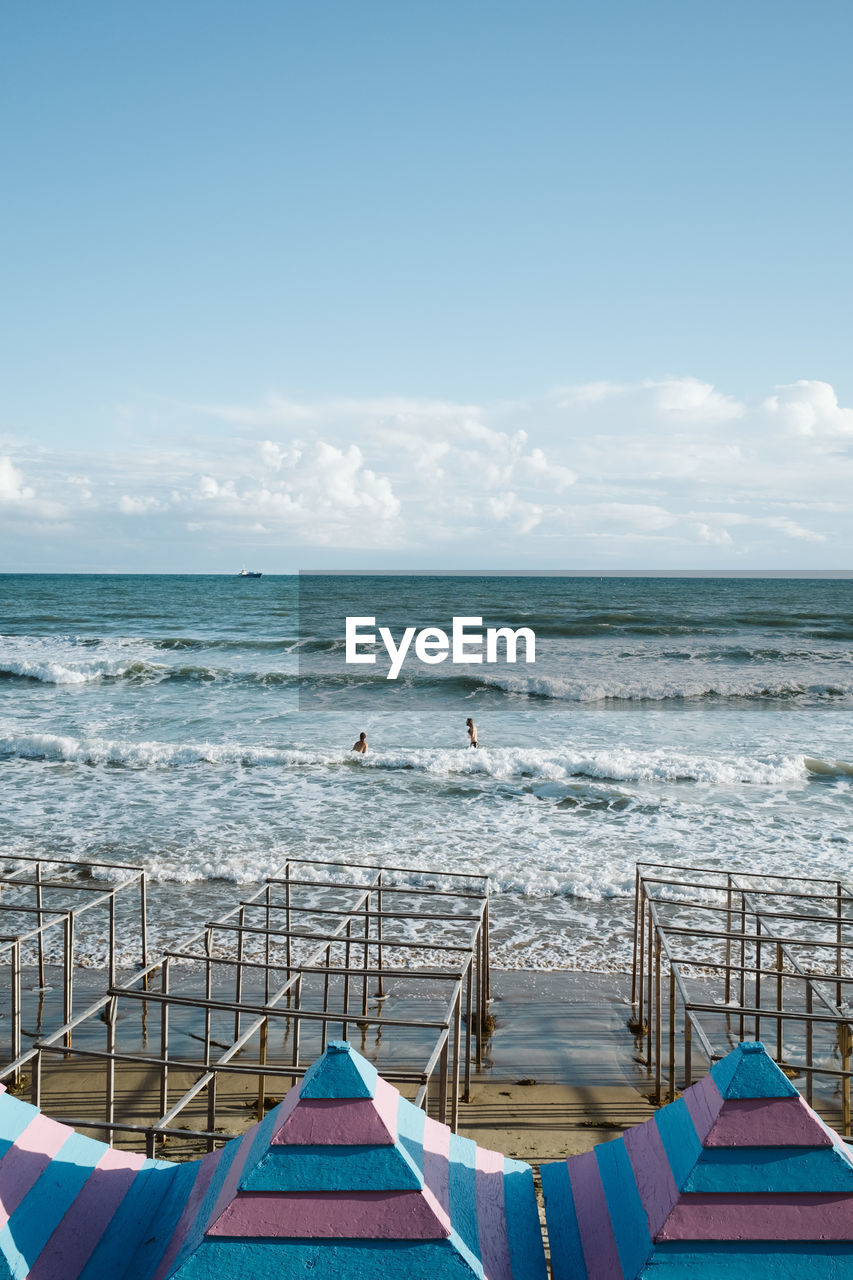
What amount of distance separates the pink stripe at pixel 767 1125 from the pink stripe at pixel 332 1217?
84 cm

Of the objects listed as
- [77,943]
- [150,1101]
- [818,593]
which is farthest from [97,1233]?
[818,593]

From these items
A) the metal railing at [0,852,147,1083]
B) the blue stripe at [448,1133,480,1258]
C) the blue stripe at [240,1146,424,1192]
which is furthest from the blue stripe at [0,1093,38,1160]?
the metal railing at [0,852,147,1083]

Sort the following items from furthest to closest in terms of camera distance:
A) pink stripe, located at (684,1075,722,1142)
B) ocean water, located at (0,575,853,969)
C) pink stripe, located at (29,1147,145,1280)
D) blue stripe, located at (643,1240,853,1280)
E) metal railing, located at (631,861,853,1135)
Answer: ocean water, located at (0,575,853,969) < metal railing, located at (631,861,853,1135) < pink stripe, located at (29,1147,145,1280) < pink stripe, located at (684,1075,722,1142) < blue stripe, located at (643,1240,853,1280)

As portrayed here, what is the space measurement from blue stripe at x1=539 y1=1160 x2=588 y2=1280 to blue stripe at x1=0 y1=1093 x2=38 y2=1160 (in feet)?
6.00

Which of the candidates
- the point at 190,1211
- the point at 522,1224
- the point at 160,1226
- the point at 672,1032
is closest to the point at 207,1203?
the point at 190,1211

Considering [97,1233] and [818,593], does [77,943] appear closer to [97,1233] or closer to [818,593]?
[97,1233]

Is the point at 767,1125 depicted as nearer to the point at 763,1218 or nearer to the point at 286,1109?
the point at 763,1218

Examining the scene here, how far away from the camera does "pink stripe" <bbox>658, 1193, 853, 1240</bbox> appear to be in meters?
2.29

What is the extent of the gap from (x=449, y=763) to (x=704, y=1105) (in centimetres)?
1891

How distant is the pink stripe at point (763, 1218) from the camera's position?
7.52 ft

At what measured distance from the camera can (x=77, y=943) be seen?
1109cm

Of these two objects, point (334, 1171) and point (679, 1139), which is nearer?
point (334, 1171)

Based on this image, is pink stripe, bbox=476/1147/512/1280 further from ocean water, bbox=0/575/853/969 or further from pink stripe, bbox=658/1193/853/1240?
ocean water, bbox=0/575/853/969

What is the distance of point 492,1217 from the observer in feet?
9.17
